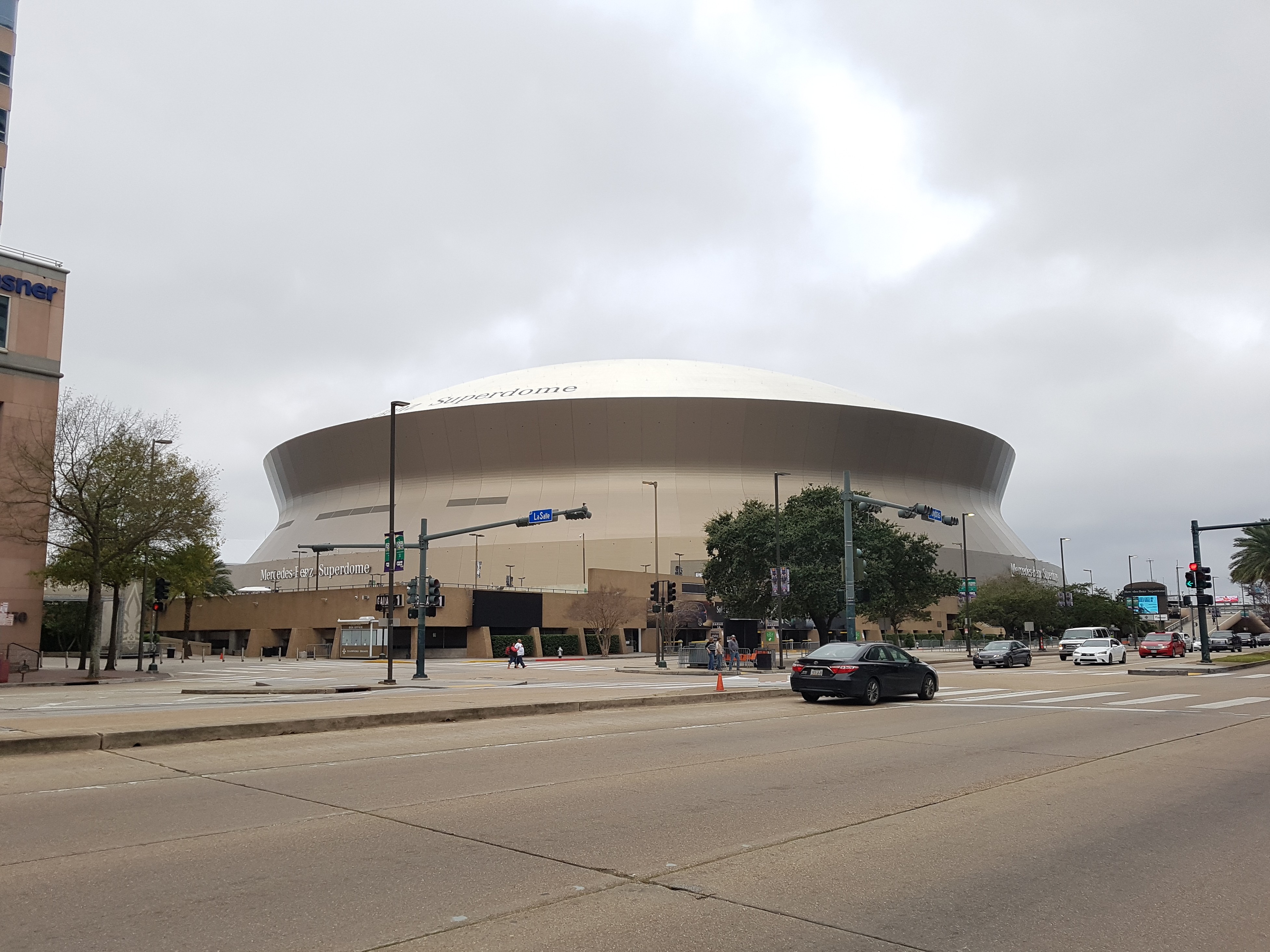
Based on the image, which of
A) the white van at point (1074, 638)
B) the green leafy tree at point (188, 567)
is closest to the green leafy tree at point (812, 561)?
the white van at point (1074, 638)

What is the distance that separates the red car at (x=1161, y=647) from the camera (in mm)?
48688

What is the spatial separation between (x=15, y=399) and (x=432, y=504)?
6280cm

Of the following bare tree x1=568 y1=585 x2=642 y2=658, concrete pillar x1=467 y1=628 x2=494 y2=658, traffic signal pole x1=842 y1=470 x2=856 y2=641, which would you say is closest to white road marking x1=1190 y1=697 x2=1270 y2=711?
traffic signal pole x1=842 y1=470 x2=856 y2=641

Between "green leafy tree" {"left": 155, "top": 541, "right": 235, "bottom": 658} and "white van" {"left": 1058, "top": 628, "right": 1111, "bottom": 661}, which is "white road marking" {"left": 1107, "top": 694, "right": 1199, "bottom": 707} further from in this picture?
"green leafy tree" {"left": 155, "top": 541, "right": 235, "bottom": 658}

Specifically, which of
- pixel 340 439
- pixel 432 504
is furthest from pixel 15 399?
pixel 340 439

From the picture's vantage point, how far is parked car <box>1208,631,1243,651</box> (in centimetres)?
6819

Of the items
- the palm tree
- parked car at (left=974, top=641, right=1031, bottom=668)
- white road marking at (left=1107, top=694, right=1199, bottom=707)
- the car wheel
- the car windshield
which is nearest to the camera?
the car wheel

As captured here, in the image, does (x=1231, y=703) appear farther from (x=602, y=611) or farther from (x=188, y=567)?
(x=602, y=611)

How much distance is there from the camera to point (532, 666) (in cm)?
5309

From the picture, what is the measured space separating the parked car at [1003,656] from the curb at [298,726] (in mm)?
25890

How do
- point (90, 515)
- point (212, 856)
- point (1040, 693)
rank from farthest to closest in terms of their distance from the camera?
point (90, 515) → point (1040, 693) → point (212, 856)

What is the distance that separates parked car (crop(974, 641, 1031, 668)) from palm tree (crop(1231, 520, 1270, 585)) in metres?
24.2

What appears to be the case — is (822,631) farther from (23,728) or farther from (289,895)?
(289,895)

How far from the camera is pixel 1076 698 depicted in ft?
80.2
